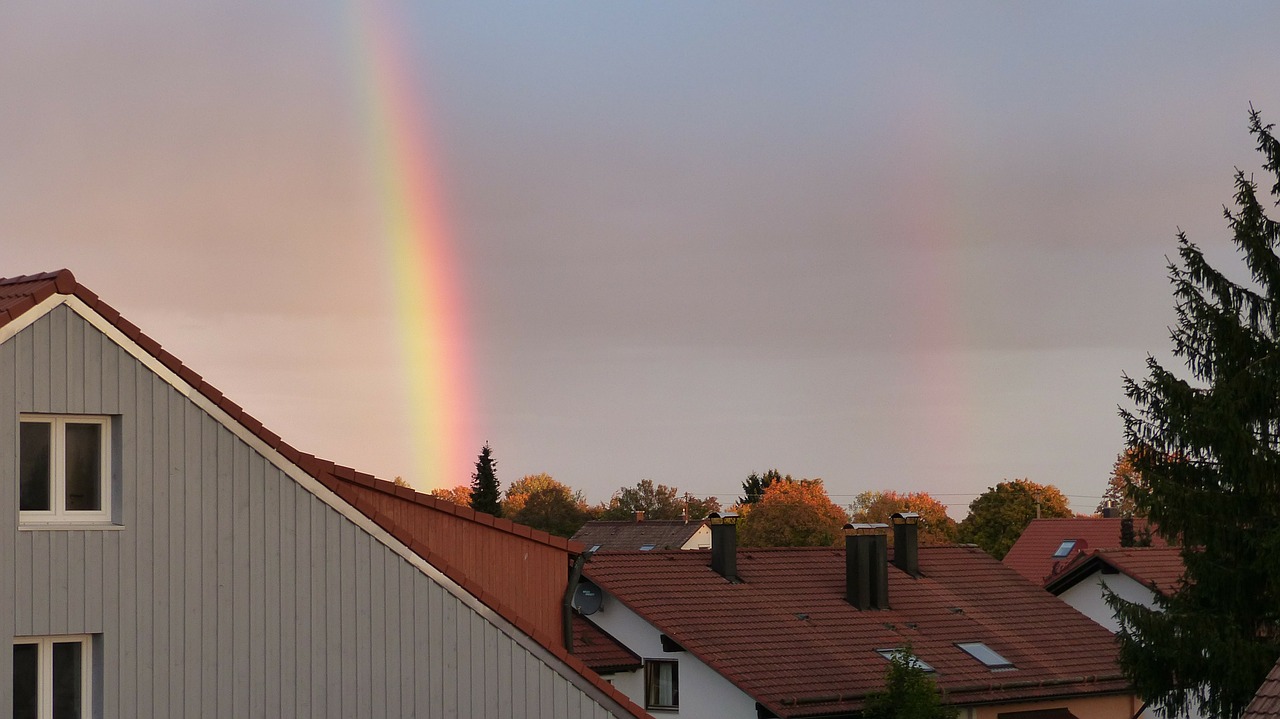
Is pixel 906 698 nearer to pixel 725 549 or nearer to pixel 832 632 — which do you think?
pixel 832 632

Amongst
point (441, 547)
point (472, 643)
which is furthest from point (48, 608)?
point (441, 547)

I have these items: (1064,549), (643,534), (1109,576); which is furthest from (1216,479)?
(643,534)

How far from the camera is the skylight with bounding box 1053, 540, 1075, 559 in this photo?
62906mm

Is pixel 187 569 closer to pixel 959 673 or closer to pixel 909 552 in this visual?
pixel 959 673

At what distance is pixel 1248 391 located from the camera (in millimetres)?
24906

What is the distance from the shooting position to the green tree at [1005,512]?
88250mm

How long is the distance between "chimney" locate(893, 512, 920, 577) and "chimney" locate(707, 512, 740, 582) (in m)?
6.18

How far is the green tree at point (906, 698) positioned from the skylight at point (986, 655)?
5.50m

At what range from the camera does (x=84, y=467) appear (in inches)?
510

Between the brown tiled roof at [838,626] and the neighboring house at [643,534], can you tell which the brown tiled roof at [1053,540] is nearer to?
the brown tiled roof at [838,626]

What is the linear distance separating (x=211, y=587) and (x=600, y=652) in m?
15.9

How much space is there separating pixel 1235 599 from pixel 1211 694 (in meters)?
1.83

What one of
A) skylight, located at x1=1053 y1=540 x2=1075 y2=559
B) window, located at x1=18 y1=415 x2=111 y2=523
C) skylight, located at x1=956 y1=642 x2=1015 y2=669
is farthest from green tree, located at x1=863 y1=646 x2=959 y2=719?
skylight, located at x1=1053 y1=540 x2=1075 y2=559

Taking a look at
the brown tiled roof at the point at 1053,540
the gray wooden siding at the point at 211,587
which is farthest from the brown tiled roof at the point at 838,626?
the brown tiled roof at the point at 1053,540
